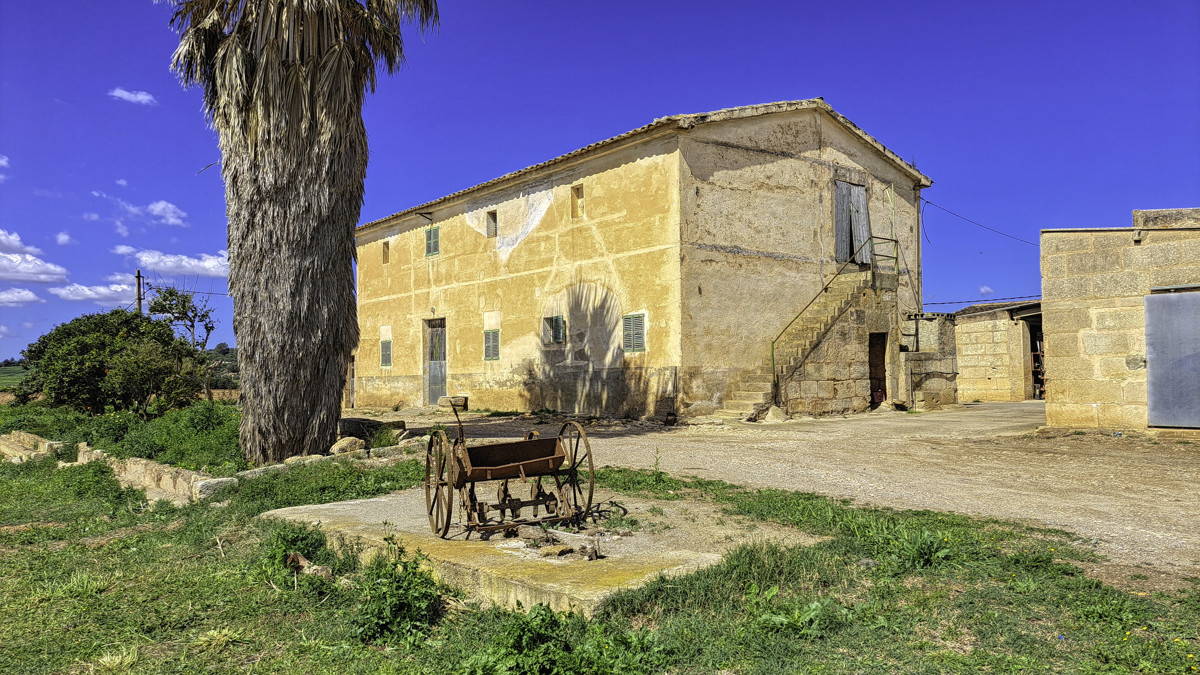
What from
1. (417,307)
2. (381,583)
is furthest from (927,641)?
(417,307)

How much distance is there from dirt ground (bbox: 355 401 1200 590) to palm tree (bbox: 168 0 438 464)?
3511 mm

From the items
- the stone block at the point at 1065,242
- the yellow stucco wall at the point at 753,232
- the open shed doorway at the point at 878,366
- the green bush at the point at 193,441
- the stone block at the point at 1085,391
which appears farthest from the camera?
the open shed doorway at the point at 878,366

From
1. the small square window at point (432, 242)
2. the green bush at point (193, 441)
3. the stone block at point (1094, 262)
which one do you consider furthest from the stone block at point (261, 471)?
the small square window at point (432, 242)

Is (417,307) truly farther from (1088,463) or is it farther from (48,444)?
(1088,463)

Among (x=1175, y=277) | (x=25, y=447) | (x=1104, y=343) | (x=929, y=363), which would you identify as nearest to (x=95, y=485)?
(x=25, y=447)

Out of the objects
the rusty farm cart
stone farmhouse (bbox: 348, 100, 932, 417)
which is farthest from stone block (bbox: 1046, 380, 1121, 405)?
the rusty farm cart

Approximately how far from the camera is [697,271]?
52.6 feet

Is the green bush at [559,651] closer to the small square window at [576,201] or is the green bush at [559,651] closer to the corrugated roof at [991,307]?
the small square window at [576,201]

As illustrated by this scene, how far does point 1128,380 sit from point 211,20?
14.6m

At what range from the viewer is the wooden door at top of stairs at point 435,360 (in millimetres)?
23500

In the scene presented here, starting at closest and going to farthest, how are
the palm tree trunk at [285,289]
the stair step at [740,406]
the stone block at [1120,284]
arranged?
the palm tree trunk at [285,289] < the stone block at [1120,284] < the stair step at [740,406]

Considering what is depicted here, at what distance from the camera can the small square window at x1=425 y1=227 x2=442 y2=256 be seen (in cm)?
2347

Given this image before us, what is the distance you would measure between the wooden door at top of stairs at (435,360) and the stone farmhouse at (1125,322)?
16.5m

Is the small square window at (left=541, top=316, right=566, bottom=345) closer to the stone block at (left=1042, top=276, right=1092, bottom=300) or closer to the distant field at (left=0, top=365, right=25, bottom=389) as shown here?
the stone block at (left=1042, top=276, right=1092, bottom=300)
